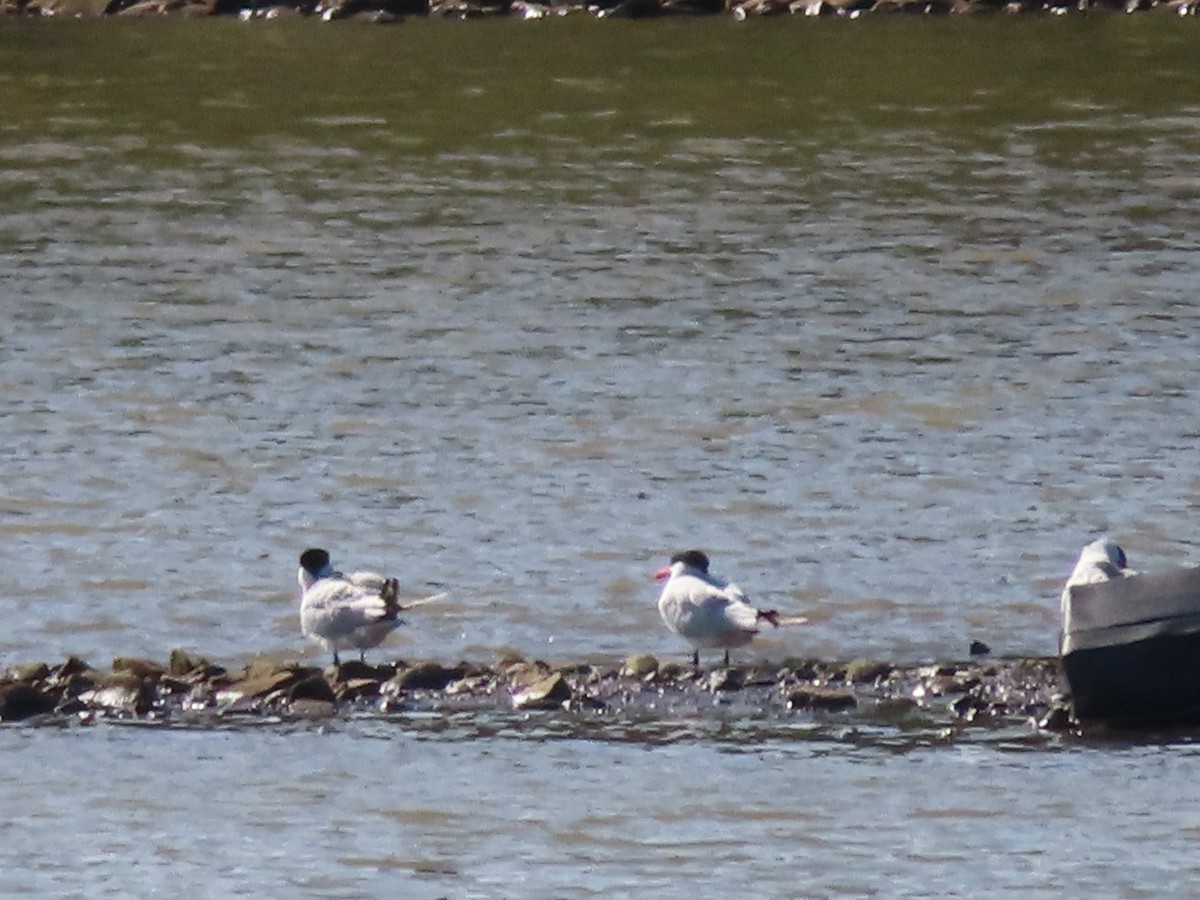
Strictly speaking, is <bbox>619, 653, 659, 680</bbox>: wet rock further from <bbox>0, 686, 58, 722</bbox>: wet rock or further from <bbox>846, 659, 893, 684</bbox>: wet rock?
<bbox>0, 686, 58, 722</bbox>: wet rock

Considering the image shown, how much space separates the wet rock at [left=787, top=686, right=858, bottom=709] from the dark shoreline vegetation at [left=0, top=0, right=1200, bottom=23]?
38467 millimetres

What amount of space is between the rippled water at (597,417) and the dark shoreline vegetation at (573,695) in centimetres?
38

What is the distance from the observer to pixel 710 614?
51.8 ft

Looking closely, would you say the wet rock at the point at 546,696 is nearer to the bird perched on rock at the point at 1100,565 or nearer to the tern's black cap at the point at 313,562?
the tern's black cap at the point at 313,562

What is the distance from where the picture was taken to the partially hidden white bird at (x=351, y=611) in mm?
15961

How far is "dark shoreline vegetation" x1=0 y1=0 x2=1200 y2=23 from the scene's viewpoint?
5359 cm

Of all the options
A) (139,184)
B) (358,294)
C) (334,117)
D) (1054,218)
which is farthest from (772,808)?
(334,117)

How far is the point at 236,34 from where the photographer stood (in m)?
54.5

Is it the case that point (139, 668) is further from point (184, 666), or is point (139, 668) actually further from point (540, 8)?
point (540, 8)

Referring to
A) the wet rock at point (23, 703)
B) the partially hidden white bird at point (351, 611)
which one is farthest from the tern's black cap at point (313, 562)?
the wet rock at point (23, 703)

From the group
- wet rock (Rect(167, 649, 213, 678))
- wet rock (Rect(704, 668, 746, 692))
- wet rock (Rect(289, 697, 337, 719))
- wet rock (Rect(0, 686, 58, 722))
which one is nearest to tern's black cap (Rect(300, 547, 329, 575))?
wet rock (Rect(167, 649, 213, 678))

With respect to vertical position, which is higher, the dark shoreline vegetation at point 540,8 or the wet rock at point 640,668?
the dark shoreline vegetation at point 540,8

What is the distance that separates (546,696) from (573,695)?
15 centimetres

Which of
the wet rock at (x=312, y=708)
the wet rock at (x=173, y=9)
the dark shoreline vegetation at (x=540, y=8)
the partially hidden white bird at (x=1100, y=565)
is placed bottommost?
the wet rock at (x=312, y=708)
